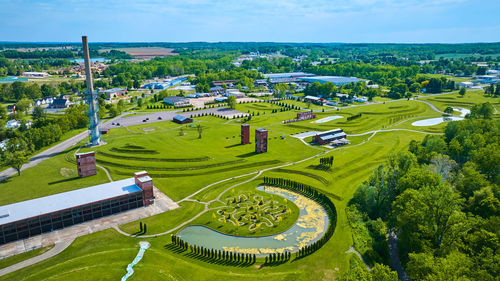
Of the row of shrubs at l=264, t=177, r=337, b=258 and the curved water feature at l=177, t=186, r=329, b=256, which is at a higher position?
the row of shrubs at l=264, t=177, r=337, b=258

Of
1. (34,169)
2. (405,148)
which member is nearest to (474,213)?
(405,148)

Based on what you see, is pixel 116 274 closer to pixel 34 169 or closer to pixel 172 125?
pixel 34 169

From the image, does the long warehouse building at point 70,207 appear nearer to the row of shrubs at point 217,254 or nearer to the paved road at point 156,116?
the row of shrubs at point 217,254

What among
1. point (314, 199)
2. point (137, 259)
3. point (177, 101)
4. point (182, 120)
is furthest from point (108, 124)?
point (314, 199)

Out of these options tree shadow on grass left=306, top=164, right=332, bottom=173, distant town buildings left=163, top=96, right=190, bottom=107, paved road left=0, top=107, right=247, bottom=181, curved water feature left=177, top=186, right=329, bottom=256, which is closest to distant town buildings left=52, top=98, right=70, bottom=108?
paved road left=0, top=107, right=247, bottom=181

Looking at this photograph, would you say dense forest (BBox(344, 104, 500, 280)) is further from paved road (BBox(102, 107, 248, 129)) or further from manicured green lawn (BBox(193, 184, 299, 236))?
paved road (BBox(102, 107, 248, 129))

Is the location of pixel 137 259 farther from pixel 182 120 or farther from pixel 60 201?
pixel 182 120

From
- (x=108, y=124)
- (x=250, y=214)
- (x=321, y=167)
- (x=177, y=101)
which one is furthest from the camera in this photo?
(x=177, y=101)
